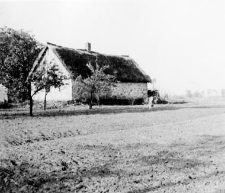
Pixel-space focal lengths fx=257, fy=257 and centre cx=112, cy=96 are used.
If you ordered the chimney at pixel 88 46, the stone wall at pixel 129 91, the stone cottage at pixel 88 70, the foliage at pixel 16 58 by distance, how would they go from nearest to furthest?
the foliage at pixel 16 58, the stone cottage at pixel 88 70, the stone wall at pixel 129 91, the chimney at pixel 88 46

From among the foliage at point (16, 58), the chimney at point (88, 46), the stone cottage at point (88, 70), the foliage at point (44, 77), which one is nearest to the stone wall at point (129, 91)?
the stone cottage at point (88, 70)

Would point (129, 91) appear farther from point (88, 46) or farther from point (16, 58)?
point (16, 58)

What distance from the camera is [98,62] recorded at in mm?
34906

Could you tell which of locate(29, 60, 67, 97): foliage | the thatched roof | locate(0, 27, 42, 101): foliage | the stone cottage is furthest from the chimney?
locate(0, 27, 42, 101): foliage

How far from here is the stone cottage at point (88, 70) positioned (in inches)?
1177

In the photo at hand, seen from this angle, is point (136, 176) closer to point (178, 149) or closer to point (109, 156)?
point (109, 156)

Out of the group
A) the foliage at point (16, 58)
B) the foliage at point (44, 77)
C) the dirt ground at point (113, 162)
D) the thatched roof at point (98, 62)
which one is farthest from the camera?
the thatched roof at point (98, 62)

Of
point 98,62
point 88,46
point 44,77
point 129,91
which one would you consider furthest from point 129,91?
point 44,77

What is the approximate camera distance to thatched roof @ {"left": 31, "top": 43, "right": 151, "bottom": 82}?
3102 centimetres

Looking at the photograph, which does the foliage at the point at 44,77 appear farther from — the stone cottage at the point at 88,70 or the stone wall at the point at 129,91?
the stone wall at the point at 129,91

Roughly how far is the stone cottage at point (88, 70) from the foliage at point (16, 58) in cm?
1069

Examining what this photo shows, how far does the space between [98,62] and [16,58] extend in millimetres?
18528

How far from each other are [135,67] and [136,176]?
33.1 meters

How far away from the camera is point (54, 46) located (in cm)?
3253
